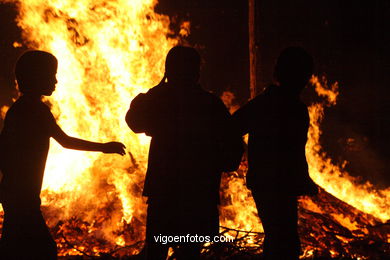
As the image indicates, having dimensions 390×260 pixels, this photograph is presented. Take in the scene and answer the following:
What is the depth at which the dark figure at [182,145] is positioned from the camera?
2566 millimetres

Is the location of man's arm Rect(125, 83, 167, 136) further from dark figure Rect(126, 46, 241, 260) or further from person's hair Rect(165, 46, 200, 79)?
person's hair Rect(165, 46, 200, 79)

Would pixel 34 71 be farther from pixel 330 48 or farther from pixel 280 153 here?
pixel 330 48

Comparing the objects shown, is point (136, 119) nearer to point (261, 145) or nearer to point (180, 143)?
point (180, 143)

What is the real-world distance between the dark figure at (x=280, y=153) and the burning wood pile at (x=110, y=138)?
2501 mm

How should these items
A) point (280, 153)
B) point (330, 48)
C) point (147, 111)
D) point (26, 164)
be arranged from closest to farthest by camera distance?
point (26, 164) → point (147, 111) → point (280, 153) → point (330, 48)

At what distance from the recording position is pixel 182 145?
8.44ft

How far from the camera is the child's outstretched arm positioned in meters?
2.65

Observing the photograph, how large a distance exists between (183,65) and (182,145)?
2.28ft

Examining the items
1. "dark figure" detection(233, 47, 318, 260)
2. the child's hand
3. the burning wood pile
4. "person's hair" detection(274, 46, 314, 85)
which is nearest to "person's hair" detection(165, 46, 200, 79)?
"dark figure" detection(233, 47, 318, 260)

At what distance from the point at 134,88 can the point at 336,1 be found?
6.21 m

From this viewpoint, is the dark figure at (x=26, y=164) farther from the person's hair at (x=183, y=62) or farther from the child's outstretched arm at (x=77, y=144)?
the person's hair at (x=183, y=62)

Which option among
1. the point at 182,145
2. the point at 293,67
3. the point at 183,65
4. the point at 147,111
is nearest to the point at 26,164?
the point at 147,111

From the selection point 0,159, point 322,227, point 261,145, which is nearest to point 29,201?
point 0,159

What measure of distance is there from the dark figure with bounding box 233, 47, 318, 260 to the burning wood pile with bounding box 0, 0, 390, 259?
2501 mm
